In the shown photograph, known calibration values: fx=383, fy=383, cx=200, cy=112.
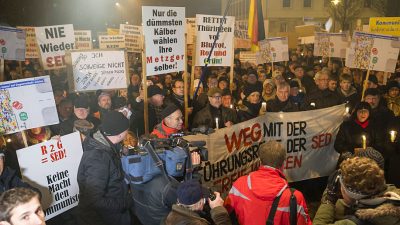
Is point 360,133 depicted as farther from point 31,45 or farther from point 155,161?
point 31,45

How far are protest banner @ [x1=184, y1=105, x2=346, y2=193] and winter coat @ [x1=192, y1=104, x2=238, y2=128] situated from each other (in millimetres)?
885

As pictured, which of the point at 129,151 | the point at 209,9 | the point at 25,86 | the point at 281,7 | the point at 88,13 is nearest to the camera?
the point at 129,151

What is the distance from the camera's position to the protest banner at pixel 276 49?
10.9 metres

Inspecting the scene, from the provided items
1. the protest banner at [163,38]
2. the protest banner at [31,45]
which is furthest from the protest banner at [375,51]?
the protest banner at [31,45]

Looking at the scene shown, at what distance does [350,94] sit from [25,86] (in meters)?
6.21

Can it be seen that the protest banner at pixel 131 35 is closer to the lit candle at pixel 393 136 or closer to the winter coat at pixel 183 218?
the lit candle at pixel 393 136

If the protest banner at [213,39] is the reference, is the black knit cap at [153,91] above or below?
below

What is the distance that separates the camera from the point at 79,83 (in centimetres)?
684

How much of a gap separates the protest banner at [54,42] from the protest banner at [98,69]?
2.20 m

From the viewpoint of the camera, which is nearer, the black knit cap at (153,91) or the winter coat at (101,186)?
the winter coat at (101,186)

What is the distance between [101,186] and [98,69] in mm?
3862

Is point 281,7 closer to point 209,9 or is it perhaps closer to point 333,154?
point 209,9

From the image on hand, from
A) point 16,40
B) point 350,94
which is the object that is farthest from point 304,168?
point 16,40

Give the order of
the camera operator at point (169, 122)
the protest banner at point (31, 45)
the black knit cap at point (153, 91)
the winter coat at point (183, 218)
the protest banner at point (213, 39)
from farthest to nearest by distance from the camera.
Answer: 1. the protest banner at point (31, 45)
2. the protest banner at point (213, 39)
3. the black knit cap at point (153, 91)
4. the camera operator at point (169, 122)
5. the winter coat at point (183, 218)
